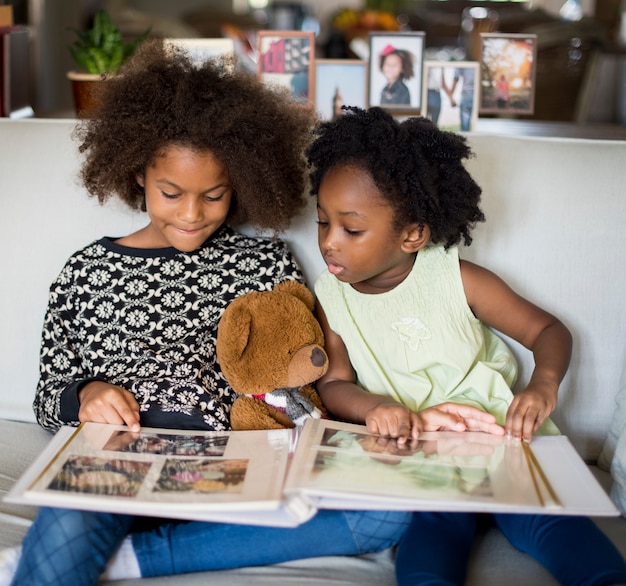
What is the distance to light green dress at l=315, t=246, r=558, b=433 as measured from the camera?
143 centimetres

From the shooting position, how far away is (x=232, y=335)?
1.39 metres

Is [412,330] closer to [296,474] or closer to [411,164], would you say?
[411,164]

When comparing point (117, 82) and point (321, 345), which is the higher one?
point (117, 82)

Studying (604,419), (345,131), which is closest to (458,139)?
(345,131)

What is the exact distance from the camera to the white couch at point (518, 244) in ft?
5.05

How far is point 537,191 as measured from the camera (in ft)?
5.15

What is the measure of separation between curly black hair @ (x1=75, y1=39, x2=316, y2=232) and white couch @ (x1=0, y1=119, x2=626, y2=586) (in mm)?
→ 95

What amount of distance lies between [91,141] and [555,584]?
104 cm

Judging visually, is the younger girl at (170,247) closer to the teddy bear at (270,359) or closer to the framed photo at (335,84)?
the teddy bear at (270,359)

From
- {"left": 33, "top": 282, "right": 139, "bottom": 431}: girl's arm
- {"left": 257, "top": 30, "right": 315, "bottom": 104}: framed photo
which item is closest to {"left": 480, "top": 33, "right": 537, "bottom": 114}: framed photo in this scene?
{"left": 257, "top": 30, "right": 315, "bottom": 104}: framed photo

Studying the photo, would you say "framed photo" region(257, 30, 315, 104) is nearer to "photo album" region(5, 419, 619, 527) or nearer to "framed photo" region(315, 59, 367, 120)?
"framed photo" region(315, 59, 367, 120)

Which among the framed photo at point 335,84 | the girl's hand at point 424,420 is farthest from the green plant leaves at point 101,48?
the girl's hand at point 424,420

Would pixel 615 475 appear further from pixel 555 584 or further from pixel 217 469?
pixel 217 469

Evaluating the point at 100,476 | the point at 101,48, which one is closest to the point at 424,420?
the point at 100,476
